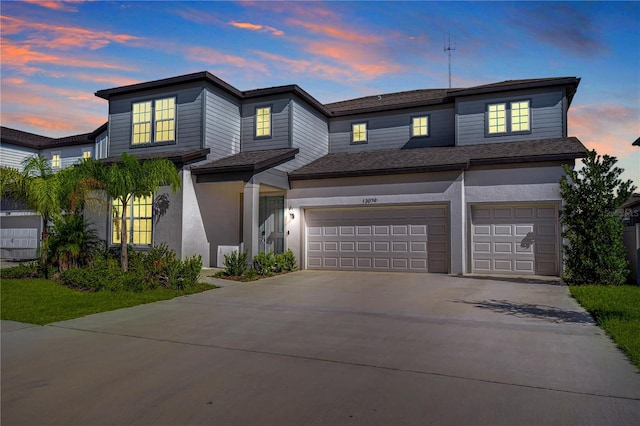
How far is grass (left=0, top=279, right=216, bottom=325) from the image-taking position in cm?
751

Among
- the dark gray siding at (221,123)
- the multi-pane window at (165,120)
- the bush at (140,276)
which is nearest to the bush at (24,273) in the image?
the bush at (140,276)

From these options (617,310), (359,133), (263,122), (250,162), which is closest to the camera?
(617,310)

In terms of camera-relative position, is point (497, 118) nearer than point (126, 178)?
No

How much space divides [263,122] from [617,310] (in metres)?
12.7

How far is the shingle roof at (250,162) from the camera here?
13.7 m

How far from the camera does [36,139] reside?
26688mm

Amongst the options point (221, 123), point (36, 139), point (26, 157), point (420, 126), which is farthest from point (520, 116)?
point (36, 139)

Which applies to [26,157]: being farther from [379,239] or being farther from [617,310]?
[617,310]

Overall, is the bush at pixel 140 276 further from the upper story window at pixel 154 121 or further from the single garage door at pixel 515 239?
the single garage door at pixel 515 239

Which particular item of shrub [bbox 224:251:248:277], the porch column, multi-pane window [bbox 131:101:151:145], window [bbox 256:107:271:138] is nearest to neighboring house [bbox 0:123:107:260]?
multi-pane window [bbox 131:101:151:145]

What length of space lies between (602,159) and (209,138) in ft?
38.8

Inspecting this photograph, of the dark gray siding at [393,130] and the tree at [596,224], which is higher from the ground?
the dark gray siding at [393,130]

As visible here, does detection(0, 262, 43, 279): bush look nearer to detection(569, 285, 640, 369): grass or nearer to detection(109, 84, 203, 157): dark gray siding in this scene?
detection(109, 84, 203, 157): dark gray siding

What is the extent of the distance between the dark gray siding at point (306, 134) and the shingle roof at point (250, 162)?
1.36ft
